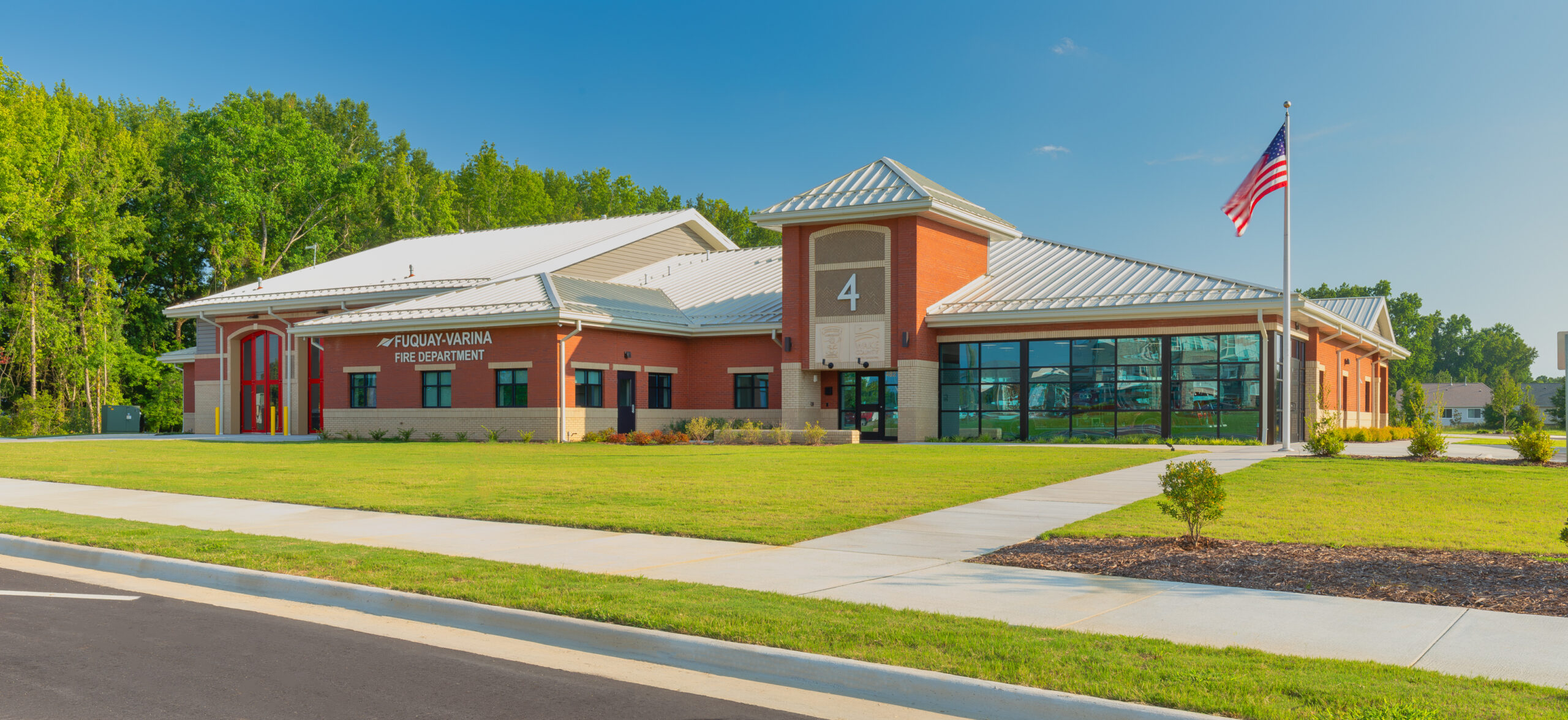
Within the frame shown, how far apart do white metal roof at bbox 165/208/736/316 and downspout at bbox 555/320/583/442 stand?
649 centimetres

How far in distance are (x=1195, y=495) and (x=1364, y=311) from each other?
3761 cm

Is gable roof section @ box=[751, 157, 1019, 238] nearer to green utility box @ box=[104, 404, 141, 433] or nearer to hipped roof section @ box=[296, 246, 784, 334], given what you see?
hipped roof section @ box=[296, 246, 784, 334]

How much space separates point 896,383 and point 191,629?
1061 inches

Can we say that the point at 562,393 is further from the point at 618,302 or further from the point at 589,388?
the point at 618,302

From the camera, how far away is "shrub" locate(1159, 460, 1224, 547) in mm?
10477

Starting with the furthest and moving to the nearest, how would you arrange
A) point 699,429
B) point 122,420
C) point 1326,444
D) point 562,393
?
point 122,420
point 699,429
point 562,393
point 1326,444

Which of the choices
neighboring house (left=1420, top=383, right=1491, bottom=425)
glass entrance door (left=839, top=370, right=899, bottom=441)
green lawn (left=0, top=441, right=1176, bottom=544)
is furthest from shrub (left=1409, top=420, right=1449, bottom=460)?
neighboring house (left=1420, top=383, right=1491, bottom=425)

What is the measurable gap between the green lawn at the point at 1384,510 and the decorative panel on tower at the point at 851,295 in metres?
14.7

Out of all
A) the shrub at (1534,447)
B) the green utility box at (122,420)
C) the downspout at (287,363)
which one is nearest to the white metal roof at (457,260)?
the downspout at (287,363)

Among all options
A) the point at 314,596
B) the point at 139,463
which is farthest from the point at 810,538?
the point at 139,463

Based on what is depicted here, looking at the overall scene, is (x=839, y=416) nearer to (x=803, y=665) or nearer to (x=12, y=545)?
(x=12, y=545)

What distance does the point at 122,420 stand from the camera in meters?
49.5

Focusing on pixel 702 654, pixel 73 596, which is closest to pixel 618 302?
pixel 73 596

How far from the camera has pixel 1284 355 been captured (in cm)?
2672
